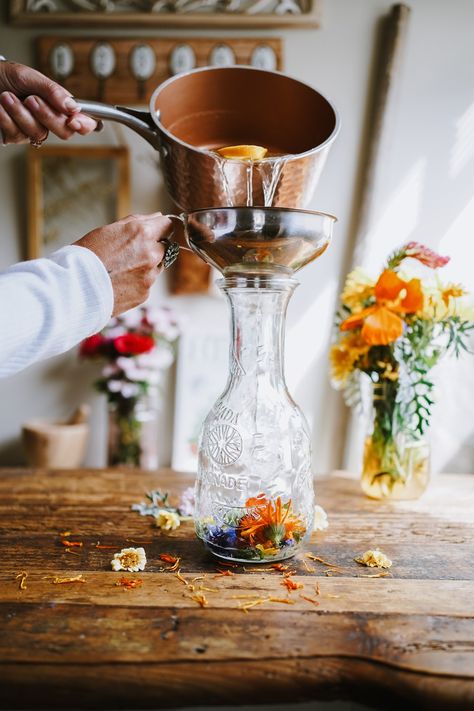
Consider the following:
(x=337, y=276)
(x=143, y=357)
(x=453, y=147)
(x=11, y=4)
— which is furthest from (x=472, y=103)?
(x=11, y=4)

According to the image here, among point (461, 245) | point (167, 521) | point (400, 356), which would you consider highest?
point (461, 245)

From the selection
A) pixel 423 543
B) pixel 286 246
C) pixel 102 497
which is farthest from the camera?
pixel 102 497

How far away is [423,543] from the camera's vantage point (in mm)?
903

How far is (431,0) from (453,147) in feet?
1.77

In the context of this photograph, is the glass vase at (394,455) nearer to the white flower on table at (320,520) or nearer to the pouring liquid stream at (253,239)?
the white flower on table at (320,520)

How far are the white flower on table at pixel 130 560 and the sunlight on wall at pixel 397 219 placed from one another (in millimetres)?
1777

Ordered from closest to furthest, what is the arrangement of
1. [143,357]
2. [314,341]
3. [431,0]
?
[143,357] < [431,0] < [314,341]

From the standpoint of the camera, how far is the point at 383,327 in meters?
1.03

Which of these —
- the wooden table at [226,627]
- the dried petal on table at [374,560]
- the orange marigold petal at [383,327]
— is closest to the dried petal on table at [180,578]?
the wooden table at [226,627]

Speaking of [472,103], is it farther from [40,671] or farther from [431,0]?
[40,671]

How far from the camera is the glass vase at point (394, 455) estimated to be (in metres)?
1.13

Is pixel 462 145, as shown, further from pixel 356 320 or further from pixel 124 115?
pixel 124 115

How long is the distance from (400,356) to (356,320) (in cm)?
11

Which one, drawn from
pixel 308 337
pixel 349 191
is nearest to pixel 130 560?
pixel 308 337
